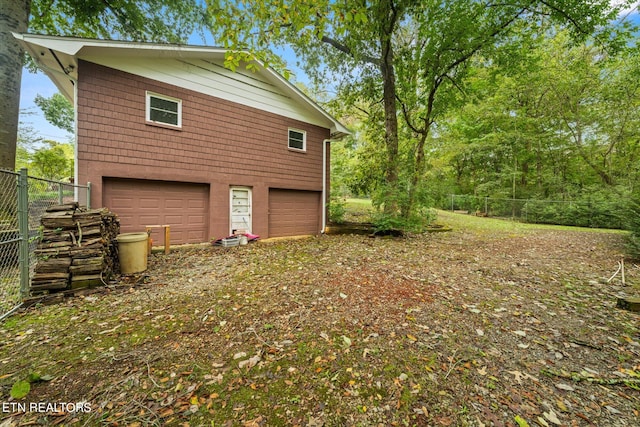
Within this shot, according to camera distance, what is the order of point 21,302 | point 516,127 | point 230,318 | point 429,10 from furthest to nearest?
point 516,127
point 429,10
point 21,302
point 230,318

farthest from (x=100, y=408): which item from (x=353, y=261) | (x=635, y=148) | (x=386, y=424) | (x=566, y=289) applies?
(x=635, y=148)

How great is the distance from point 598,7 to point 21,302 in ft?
46.3

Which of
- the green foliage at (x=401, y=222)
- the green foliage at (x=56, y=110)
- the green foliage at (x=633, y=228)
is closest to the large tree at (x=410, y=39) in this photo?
the green foliage at (x=401, y=222)

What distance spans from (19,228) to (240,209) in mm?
4720

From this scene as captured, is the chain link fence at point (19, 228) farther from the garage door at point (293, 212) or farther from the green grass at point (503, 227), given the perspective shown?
the green grass at point (503, 227)

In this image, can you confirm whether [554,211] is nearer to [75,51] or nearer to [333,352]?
[333,352]

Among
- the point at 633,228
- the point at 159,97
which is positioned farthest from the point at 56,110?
the point at 633,228

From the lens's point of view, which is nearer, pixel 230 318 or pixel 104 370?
pixel 104 370

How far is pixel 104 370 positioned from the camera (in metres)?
2.05

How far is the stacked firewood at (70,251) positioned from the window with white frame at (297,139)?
6083mm

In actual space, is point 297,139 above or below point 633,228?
above

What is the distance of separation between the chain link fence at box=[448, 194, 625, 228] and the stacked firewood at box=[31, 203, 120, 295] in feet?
54.1

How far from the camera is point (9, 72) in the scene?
A: 15.5 feet

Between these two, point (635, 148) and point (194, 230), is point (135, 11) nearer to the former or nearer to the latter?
point (194, 230)
